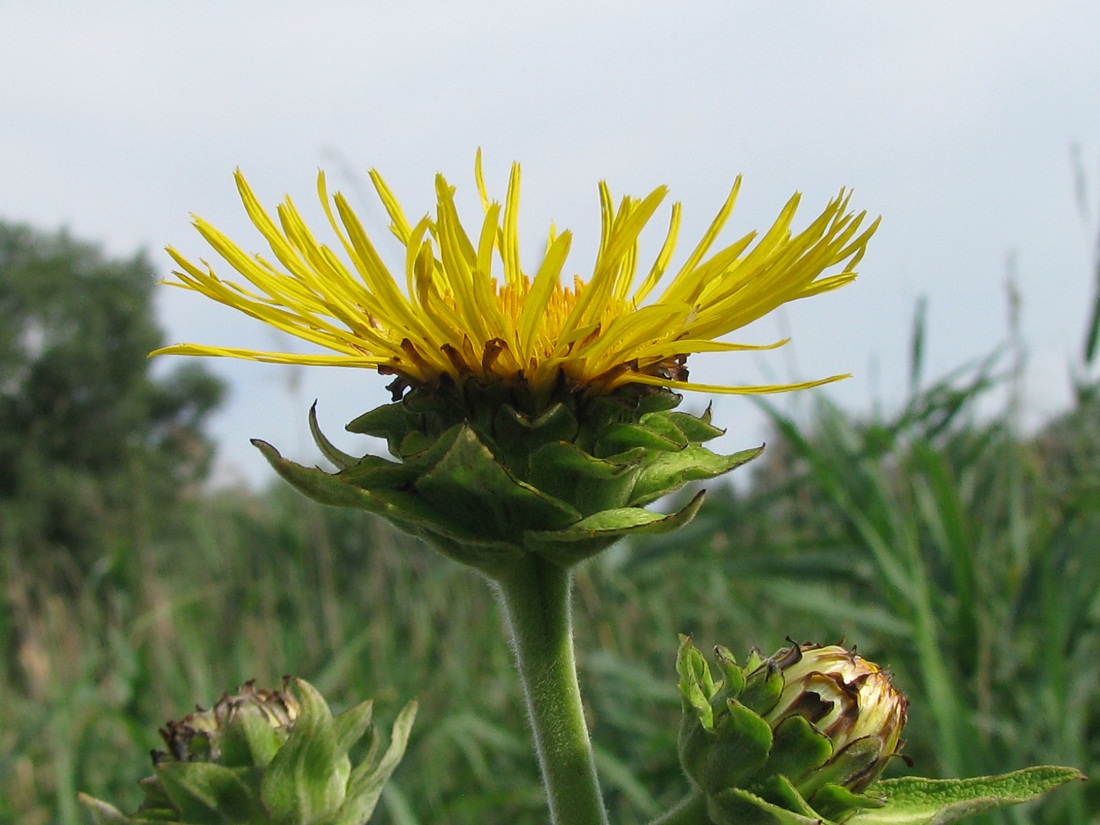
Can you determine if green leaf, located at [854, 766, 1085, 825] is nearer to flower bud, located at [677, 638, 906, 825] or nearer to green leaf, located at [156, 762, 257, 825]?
flower bud, located at [677, 638, 906, 825]

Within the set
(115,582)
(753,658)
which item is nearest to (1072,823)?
(753,658)

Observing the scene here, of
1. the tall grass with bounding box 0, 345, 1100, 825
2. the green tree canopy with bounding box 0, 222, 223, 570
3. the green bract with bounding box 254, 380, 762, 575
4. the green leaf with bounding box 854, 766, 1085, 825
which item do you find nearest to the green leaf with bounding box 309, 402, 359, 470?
the green bract with bounding box 254, 380, 762, 575

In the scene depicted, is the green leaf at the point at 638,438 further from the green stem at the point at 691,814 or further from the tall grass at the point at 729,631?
the tall grass at the point at 729,631

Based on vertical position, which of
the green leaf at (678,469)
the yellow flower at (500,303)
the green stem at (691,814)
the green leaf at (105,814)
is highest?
the yellow flower at (500,303)

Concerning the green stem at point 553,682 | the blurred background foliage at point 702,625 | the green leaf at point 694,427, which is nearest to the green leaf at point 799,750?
the green stem at point 553,682

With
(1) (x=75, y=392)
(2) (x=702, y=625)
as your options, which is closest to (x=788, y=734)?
(2) (x=702, y=625)

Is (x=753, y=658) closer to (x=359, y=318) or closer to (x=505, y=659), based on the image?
(x=359, y=318)
